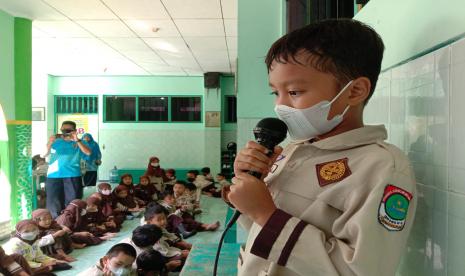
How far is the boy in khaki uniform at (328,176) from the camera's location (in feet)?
1.97

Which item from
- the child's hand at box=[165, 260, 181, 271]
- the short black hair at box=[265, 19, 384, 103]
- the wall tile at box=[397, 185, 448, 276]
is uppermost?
the short black hair at box=[265, 19, 384, 103]

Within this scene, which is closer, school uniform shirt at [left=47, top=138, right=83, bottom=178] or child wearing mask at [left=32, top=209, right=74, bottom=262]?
child wearing mask at [left=32, top=209, right=74, bottom=262]

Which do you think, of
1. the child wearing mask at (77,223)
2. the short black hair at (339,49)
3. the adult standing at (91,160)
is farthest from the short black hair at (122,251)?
the adult standing at (91,160)

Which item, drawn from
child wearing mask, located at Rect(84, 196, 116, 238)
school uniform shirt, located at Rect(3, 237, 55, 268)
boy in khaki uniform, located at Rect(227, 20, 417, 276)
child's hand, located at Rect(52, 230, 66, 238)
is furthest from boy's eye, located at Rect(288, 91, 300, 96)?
child wearing mask, located at Rect(84, 196, 116, 238)

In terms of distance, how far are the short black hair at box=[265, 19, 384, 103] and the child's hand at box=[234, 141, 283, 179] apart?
0.19 meters

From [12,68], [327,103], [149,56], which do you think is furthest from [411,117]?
[149,56]

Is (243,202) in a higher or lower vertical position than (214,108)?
lower

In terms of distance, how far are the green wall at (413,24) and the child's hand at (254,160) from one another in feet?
1.26

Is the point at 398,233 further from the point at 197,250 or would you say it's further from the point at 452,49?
the point at 197,250

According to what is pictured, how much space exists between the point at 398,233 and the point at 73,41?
615cm

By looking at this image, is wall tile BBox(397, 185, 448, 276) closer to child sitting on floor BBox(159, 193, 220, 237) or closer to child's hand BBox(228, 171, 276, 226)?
child's hand BBox(228, 171, 276, 226)

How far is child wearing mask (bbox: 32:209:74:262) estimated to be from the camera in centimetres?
367

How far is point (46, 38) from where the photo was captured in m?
5.65

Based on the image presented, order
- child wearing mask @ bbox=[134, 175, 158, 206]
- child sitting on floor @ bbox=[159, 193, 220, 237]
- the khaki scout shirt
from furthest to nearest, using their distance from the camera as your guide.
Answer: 1. child wearing mask @ bbox=[134, 175, 158, 206]
2. child sitting on floor @ bbox=[159, 193, 220, 237]
3. the khaki scout shirt
